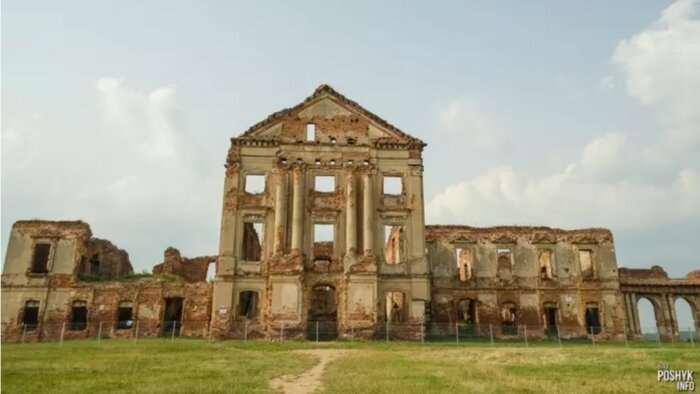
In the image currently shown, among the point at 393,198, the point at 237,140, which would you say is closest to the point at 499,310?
the point at 393,198

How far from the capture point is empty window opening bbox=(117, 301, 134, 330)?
30.0 meters

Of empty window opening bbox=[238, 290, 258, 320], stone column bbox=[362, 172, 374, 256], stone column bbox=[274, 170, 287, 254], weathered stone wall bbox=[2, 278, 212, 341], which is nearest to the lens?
stone column bbox=[274, 170, 287, 254]

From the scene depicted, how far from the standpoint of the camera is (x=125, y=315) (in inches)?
1202

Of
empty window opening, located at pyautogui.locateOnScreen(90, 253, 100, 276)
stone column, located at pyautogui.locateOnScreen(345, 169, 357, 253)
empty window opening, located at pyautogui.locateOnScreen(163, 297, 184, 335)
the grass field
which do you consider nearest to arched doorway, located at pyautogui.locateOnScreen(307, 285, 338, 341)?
stone column, located at pyautogui.locateOnScreen(345, 169, 357, 253)

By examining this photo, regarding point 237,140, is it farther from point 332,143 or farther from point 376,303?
point 376,303

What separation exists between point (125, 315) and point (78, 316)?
2.67 metres

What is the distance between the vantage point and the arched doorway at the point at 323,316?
1038 inches

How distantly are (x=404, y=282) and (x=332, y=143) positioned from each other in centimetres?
868

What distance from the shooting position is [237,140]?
29.0 m

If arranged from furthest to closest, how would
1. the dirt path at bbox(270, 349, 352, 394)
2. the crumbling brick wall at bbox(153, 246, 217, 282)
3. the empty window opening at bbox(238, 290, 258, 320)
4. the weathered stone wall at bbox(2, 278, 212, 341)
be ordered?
the crumbling brick wall at bbox(153, 246, 217, 282) → the empty window opening at bbox(238, 290, 258, 320) → the weathered stone wall at bbox(2, 278, 212, 341) → the dirt path at bbox(270, 349, 352, 394)

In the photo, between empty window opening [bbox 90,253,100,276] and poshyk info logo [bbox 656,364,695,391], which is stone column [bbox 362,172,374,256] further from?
empty window opening [bbox 90,253,100,276]

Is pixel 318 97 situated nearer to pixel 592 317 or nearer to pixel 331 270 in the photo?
pixel 331 270

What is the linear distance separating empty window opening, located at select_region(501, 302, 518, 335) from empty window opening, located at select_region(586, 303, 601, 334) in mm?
4447

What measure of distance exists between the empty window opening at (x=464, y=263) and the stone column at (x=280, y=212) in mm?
12622
